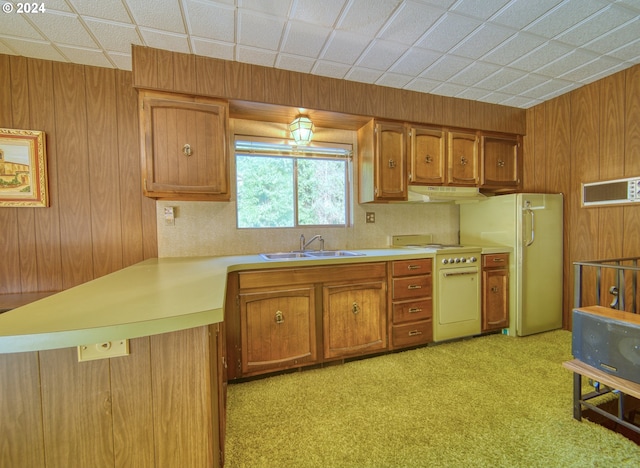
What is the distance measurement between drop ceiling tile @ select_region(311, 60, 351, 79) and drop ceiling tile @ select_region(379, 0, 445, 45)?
450 millimetres

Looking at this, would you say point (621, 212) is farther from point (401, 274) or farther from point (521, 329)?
point (401, 274)

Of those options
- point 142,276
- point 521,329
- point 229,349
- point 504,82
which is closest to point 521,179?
point 504,82

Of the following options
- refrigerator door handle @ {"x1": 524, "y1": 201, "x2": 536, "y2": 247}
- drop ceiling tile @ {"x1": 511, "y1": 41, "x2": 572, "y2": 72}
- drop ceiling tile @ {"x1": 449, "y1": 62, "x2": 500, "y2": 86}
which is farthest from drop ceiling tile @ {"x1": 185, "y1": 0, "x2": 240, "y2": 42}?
refrigerator door handle @ {"x1": 524, "y1": 201, "x2": 536, "y2": 247}

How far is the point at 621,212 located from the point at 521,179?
0.97 metres

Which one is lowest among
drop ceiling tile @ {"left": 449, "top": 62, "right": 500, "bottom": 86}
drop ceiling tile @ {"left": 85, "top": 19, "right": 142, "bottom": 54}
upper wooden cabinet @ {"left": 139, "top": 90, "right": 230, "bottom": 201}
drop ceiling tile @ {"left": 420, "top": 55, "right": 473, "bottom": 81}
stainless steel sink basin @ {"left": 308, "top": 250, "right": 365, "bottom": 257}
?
stainless steel sink basin @ {"left": 308, "top": 250, "right": 365, "bottom": 257}

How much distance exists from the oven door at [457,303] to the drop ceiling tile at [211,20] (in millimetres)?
2581

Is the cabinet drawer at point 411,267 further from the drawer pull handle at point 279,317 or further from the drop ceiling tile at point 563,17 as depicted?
the drop ceiling tile at point 563,17

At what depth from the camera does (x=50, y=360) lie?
82cm

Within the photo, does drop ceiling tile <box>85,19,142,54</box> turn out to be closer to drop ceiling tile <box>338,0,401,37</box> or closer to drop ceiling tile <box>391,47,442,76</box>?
drop ceiling tile <box>338,0,401,37</box>

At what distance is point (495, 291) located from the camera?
2834 mm

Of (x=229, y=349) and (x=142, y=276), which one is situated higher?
(x=142, y=276)

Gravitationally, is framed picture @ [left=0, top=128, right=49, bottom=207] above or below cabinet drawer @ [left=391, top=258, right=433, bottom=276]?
above

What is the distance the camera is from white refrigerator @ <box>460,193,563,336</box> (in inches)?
110

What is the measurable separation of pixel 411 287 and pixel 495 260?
3.45ft
